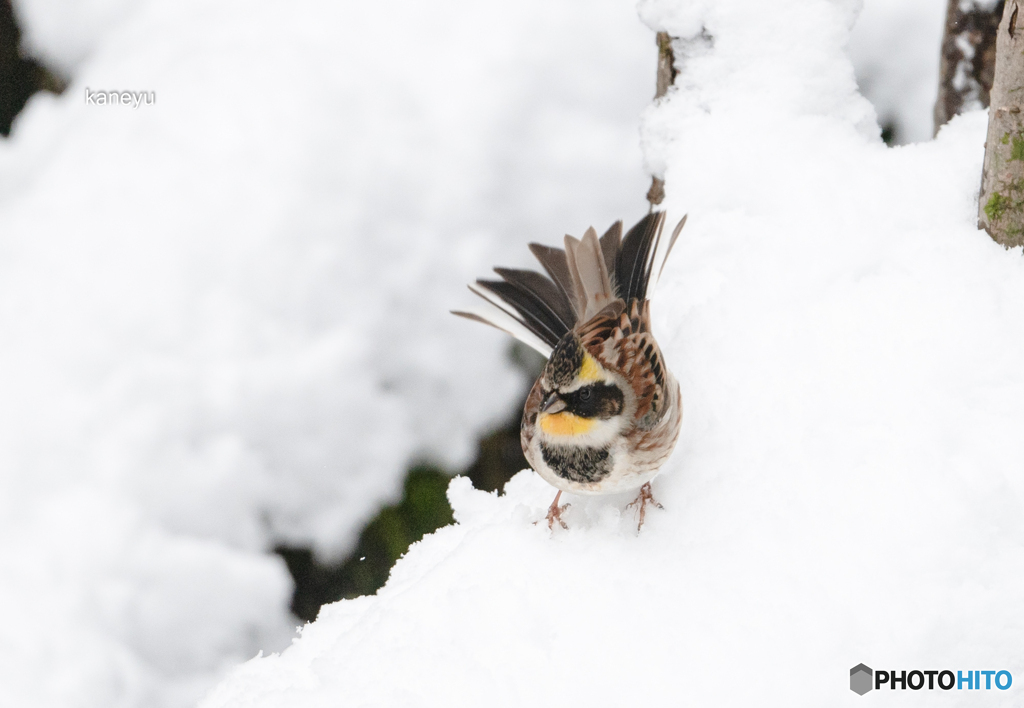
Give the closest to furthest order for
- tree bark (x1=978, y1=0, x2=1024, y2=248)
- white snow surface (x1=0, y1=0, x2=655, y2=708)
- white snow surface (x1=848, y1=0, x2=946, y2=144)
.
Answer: tree bark (x1=978, y1=0, x2=1024, y2=248), white snow surface (x1=0, y1=0, x2=655, y2=708), white snow surface (x1=848, y1=0, x2=946, y2=144)

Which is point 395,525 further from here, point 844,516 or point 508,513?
point 844,516

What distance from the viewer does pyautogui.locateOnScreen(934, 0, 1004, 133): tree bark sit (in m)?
2.93

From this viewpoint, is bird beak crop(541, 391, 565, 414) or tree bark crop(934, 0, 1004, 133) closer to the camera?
bird beak crop(541, 391, 565, 414)

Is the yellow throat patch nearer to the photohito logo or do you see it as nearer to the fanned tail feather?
the fanned tail feather

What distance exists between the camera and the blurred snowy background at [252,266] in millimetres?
2652

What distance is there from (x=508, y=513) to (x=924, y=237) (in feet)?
5.26

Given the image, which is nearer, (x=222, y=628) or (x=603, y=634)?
(x=603, y=634)

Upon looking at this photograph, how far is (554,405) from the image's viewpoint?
2146 millimetres

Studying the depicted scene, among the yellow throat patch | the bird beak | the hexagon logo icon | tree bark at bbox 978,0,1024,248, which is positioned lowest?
the hexagon logo icon

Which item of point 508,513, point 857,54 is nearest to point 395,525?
point 508,513

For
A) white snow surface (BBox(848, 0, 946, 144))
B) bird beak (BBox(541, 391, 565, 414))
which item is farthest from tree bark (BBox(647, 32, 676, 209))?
bird beak (BBox(541, 391, 565, 414))

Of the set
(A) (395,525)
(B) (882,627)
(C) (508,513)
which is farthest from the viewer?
(A) (395,525)

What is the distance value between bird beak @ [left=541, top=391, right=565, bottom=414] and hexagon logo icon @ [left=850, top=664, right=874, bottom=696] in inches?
38.6

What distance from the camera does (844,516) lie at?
1884 millimetres
